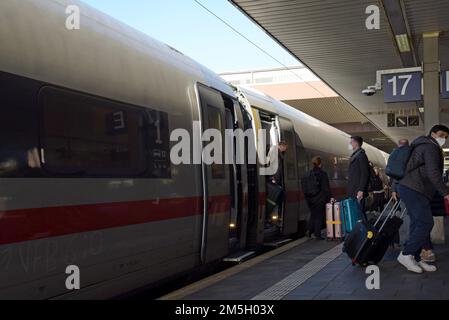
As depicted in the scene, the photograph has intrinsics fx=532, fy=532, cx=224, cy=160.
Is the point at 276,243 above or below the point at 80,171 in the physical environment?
below

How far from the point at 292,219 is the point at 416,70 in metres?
3.77

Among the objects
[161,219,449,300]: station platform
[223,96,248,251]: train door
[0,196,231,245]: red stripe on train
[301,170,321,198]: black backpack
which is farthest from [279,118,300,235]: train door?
[0,196,231,245]: red stripe on train

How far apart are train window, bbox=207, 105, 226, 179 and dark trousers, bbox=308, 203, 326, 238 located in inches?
157

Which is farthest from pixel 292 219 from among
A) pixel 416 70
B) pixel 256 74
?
pixel 256 74

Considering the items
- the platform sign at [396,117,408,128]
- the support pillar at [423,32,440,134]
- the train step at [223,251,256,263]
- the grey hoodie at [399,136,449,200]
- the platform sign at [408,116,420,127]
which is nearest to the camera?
the grey hoodie at [399,136,449,200]

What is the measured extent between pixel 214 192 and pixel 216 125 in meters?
0.96

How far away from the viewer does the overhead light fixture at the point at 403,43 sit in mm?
10402

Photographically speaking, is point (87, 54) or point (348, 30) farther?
point (348, 30)

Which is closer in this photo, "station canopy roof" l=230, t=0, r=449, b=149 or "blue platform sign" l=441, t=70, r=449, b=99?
"station canopy roof" l=230, t=0, r=449, b=149

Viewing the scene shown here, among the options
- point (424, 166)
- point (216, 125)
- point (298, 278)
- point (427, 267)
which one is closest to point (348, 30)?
point (216, 125)

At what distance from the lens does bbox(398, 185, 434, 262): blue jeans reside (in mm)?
6172

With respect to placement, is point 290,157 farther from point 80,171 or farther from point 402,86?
point 80,171

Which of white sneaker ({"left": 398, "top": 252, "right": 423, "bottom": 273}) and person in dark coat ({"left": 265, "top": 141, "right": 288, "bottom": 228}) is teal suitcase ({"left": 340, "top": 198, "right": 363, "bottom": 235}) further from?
white sneaker ({"left": 398, "top": 252, "right": 423, "bottom": 273})

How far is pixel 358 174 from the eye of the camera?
8.16 meters
